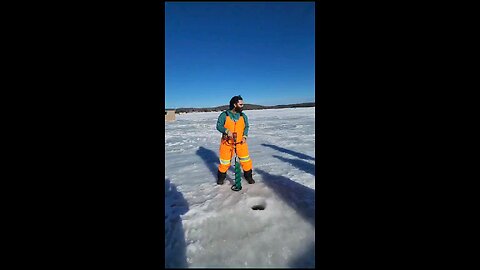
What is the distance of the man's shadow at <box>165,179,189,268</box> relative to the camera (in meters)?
2.06

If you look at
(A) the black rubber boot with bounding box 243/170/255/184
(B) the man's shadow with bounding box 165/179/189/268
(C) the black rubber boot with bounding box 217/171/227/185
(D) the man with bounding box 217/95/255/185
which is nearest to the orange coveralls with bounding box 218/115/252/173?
(D) the man with bounding box 217/95/255/185

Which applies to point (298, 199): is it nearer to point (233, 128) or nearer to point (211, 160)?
point (233, 128)

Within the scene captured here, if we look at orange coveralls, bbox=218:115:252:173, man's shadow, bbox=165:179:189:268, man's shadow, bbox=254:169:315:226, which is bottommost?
man's shadow, bbox=165:179:189:268

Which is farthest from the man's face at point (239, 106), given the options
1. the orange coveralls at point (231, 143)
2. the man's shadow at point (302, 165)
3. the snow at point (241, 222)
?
the man's shadow at point (302, 165)

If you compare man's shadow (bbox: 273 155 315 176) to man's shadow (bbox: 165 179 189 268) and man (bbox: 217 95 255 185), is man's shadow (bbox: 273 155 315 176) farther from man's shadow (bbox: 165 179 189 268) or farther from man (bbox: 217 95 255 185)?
man's shadow (bbox: 165 179 189 268)

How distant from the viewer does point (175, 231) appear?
2627 mm

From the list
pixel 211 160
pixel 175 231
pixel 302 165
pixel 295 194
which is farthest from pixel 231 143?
pixel 211 160

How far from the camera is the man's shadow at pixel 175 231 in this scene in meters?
2.06

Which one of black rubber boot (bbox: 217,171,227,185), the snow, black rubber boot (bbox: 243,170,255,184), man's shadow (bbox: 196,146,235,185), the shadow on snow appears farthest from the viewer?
man's shadow (bbox: 196,146,235,185)

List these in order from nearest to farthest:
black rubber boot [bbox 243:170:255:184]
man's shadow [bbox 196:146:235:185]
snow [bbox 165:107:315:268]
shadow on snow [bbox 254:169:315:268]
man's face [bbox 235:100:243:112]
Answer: shadow on snow [bbox 254:169:315:268] → snow [bbox 165:107:315:268] → man's face [bbox 235:100:243:112] → black rubber boot [bbox 243:170:255:184] → man's shadow [bbox 196:146:235:185]

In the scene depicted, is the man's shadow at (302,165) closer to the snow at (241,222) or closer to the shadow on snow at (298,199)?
the snow at (241,222)
